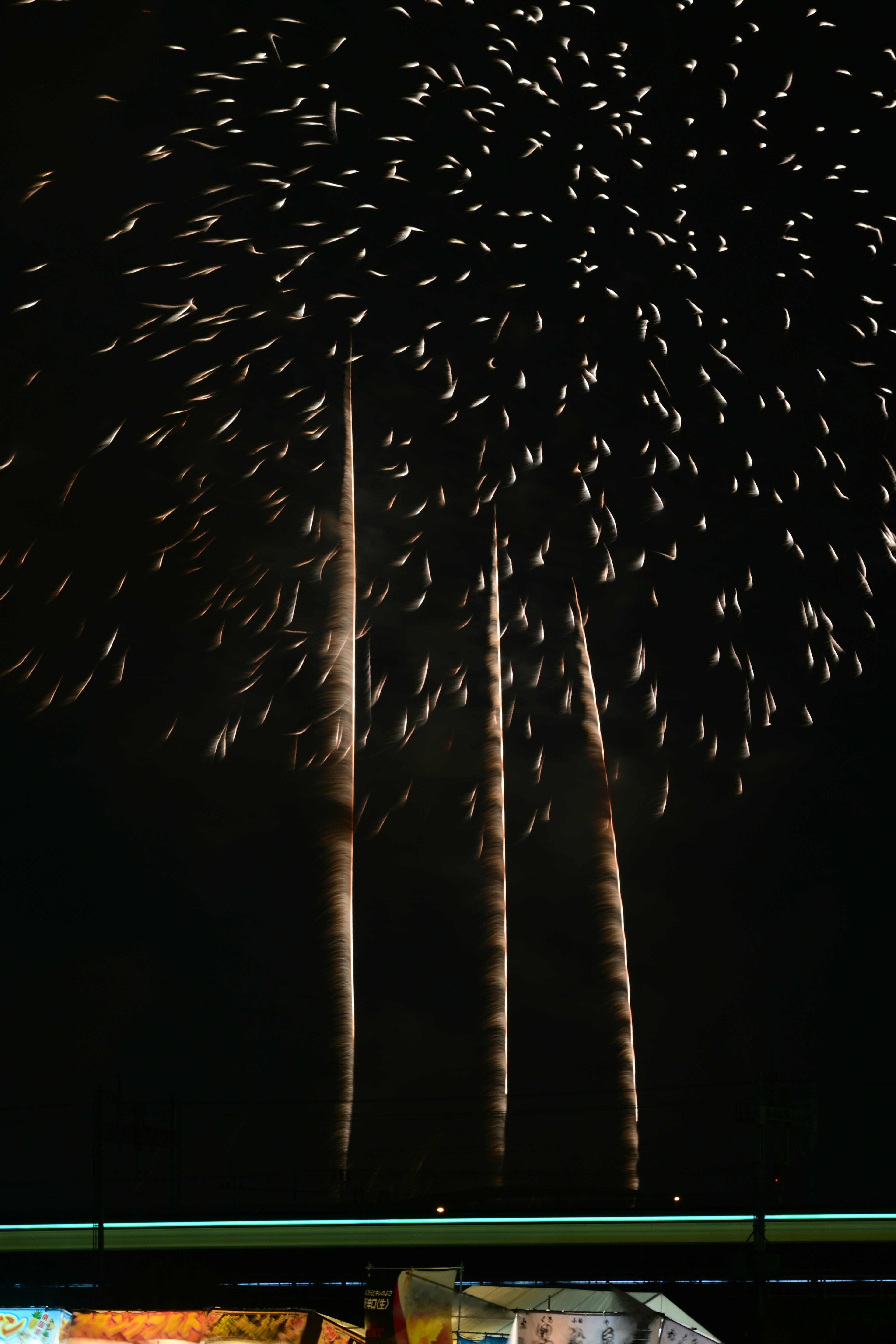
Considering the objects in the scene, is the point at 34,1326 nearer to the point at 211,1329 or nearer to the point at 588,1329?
the point at 211,1329

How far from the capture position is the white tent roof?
858 inches

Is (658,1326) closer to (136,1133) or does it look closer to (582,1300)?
(582,1300)

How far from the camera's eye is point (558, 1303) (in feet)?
73.4

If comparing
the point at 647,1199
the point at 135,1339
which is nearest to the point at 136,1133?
the point at 647,1199

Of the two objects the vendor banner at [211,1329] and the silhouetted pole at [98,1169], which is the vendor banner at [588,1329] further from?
the silhouetted pole at [98,1169]

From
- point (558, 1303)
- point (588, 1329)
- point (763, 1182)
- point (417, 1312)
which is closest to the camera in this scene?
point (588, 1329)

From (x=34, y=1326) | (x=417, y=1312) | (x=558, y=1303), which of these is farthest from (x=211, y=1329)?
(x=558, y=1303)

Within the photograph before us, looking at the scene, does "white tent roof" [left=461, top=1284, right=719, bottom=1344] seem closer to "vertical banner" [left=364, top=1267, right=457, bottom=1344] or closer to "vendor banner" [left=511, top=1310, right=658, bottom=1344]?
"vendor banner" [left=511, top=1310, right=658, bottom=1344]

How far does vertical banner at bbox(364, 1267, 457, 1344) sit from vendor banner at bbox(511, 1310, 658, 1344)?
143 cm

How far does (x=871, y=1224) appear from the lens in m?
44.8

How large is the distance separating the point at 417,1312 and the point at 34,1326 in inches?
245

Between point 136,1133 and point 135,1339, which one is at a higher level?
point 135,1339

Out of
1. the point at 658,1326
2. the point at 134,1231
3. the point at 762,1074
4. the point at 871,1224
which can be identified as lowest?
the point at 134,1231

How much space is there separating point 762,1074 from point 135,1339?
17.8 meters
